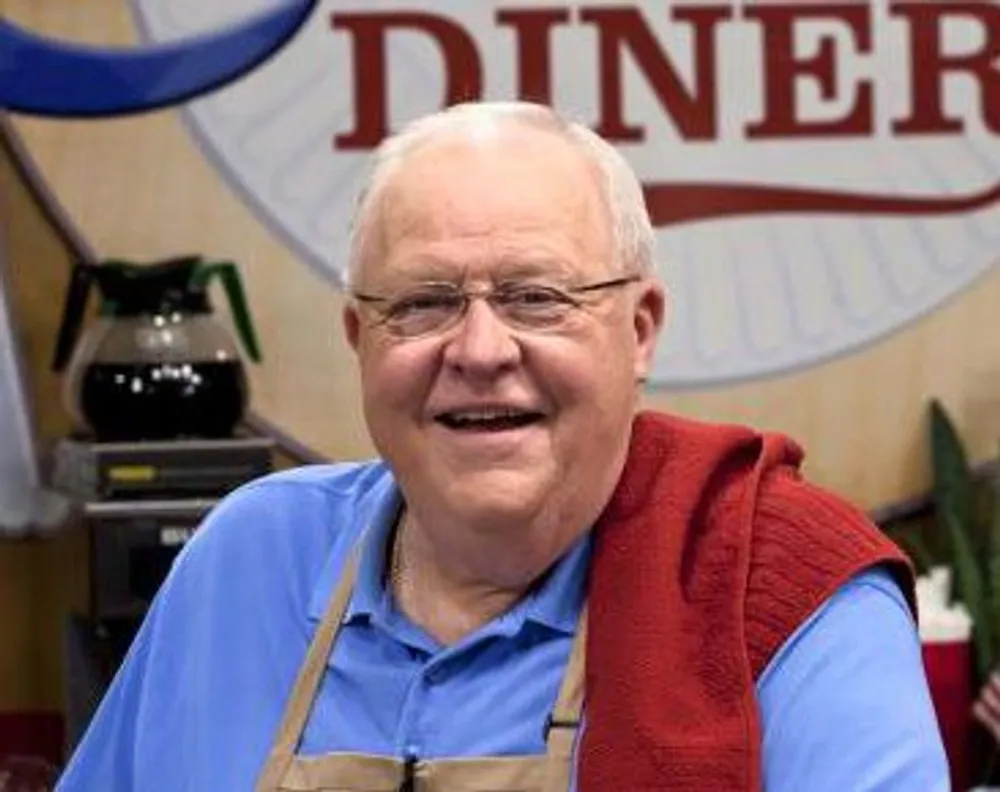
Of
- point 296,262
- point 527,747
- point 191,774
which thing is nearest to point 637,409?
point 527,747

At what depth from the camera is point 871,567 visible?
4.63ft

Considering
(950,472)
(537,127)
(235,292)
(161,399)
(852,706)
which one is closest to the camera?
(852,706)

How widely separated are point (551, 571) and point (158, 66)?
2.10m

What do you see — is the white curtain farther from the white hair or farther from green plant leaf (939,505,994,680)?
the white hair

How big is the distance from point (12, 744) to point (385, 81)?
3.95ft

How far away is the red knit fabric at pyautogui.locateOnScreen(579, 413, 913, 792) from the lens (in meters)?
1.35

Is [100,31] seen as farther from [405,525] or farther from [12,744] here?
[405,525]

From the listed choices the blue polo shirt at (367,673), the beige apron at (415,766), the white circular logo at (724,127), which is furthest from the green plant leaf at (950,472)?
the beige apron at (415,766)

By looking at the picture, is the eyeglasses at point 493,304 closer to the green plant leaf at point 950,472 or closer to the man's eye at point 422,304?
the man's eye at point 422,304

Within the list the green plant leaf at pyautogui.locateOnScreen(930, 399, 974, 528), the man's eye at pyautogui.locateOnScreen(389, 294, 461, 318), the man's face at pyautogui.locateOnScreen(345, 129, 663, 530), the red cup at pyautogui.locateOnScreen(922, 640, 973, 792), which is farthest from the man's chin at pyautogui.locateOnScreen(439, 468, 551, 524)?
the green plant leaf at pyautogui.locateOnScreen(930, 399, 974, 528)

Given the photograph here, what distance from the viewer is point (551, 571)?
1.49 m

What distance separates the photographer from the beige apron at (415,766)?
141 centimetres

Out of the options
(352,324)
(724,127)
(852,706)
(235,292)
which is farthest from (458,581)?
(724,127)

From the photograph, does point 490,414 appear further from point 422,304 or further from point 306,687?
point 306,687
